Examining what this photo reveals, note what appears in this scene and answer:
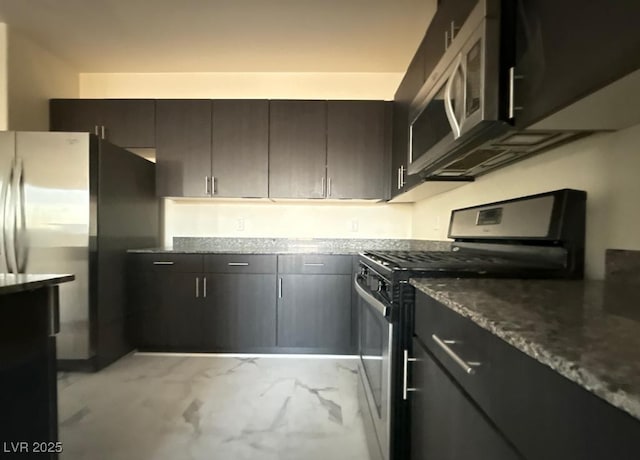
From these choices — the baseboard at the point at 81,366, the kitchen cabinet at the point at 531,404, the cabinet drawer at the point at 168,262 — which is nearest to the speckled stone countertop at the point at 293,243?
the cabinet drawer at the point at 168,262

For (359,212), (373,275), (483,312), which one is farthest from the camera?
(359,212)

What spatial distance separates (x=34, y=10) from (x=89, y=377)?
8.47 feet

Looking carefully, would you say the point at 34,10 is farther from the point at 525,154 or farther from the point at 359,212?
the point at 525,154

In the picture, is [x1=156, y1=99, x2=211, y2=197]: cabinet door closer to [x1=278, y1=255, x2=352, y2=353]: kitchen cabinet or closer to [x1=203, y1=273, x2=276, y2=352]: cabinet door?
[x1=203, y1=273, x2=276, y2=352]: cabinet door

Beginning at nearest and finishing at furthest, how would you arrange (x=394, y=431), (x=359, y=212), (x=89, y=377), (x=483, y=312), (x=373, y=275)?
1. (x=483, y=312)
2. (x=394, y=431)
3. (x=373, y=275)
4. (x=89, y=377)
5. (x=359, y=212)

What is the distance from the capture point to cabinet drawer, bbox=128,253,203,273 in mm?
2705

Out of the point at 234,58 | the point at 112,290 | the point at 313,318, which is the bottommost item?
the point at 313,318

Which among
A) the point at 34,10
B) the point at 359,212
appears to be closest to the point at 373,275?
the point at 359,212

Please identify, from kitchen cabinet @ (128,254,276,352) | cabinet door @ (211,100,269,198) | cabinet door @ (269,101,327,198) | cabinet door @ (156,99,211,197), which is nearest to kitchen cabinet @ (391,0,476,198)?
cabinet door @ (269,101,327,198)

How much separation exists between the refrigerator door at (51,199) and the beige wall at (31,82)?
634 millimetres

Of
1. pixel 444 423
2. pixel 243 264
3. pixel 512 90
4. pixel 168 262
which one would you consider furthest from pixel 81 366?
pixel 512 90

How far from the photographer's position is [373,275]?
144cm

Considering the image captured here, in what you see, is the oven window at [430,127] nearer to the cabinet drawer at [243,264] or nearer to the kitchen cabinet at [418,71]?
the kitchen cabinet at [418,71]

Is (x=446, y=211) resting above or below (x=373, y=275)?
above
